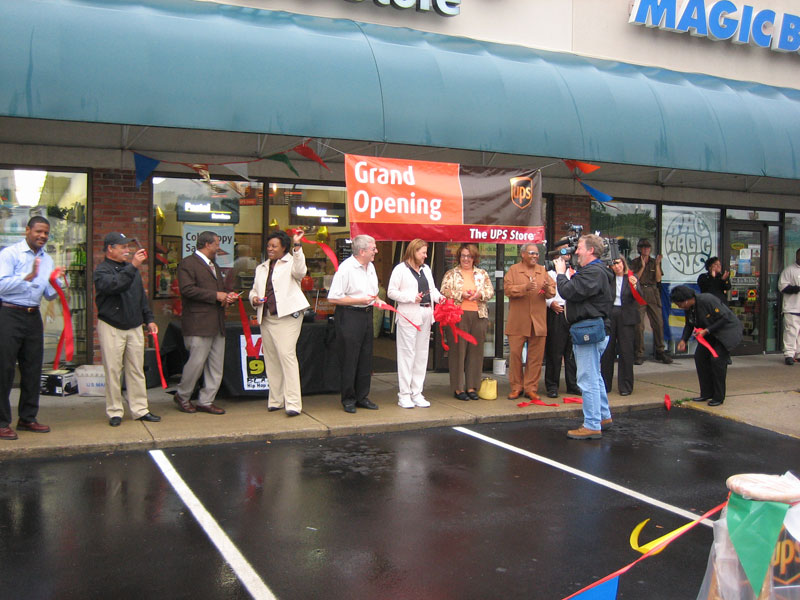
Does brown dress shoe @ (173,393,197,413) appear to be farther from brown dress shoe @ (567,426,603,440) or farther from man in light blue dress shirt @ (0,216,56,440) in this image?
brown dress shoe @ (567,426,603,440)

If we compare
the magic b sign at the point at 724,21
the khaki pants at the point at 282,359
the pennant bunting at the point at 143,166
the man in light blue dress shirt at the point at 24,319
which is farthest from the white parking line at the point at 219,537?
the magic b sign at the point at 724,21

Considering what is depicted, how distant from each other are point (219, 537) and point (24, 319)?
333 centimetres

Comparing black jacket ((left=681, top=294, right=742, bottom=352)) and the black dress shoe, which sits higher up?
black jacket ((left=681, top=294, right=742, bottom=352))

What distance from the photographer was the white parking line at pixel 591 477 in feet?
17.6

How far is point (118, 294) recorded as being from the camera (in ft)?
24.0

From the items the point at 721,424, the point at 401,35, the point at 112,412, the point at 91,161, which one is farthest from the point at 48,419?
the point at 721,424

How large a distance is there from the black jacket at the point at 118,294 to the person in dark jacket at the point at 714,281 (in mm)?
9074

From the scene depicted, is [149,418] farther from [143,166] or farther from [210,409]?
[143,166]

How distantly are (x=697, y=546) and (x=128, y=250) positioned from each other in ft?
19.1

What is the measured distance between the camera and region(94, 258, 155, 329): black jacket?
714 cm

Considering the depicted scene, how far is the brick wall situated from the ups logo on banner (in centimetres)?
462

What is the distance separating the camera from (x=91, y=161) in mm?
9008

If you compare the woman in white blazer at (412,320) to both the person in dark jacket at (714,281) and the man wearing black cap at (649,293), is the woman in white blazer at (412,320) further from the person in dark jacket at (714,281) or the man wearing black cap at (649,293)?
the person in dark jacket at (714,281)

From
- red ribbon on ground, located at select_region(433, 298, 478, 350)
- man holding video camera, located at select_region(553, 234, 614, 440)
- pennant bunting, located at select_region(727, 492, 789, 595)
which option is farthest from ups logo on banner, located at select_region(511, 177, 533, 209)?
pennant bunting, located at select_region(727, 492, 789, 595)
